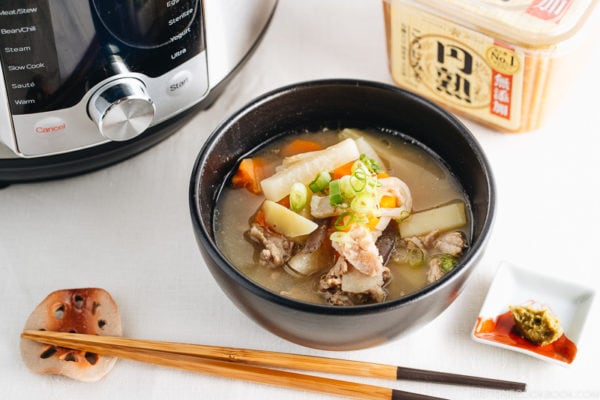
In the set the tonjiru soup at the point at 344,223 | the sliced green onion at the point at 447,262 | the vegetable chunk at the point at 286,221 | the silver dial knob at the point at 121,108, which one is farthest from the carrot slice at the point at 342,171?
the silver dial knob at the point at 121,108

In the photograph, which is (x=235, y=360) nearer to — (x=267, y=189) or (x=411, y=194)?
(x=267, y=189)

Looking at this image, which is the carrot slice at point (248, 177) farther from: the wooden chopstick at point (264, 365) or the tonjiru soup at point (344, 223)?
the wooden chopstick at point (264, 365)

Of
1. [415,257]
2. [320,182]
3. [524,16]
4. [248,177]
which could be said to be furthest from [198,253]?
[524,16]

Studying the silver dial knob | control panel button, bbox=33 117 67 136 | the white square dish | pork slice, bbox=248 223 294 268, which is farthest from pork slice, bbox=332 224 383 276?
control panel button, bbox=33 117 67 136

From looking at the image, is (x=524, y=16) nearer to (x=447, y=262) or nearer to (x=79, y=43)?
(x=447, y=262)

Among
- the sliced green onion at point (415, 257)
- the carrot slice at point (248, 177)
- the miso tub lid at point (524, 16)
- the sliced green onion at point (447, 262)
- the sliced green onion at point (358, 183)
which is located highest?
the miso tub lid at point (524, 16)

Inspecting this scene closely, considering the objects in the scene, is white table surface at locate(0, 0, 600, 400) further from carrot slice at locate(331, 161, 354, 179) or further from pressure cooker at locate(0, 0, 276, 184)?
carrot slice at locate(331, 161, 354, 179)
